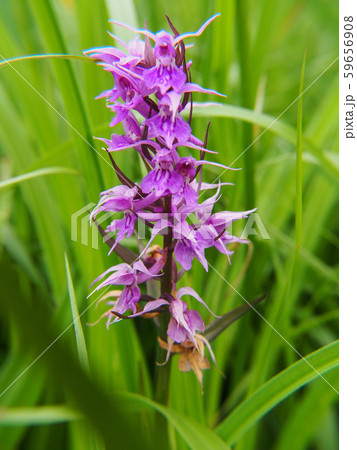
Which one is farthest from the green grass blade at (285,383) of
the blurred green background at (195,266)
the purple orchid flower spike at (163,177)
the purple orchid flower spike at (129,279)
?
the purple orchid flower spike at (163,177)

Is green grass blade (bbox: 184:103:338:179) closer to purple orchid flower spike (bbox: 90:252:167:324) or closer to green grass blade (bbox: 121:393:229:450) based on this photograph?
purple orchid flower spike (bbox: 90:252:167:324)

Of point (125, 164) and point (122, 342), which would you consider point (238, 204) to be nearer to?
point (125, 164)

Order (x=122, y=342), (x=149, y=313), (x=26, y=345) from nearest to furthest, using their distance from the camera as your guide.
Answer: (x=26, y=345) → (x=149, y=313) → (x=122, y=342)

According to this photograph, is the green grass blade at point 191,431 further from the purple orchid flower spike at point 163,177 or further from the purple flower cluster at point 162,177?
the purple orchid flower spike at point 163,177

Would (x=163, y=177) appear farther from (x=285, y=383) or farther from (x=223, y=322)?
(x=285, y=383)

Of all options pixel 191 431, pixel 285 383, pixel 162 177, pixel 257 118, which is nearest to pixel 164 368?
pixel 191 431

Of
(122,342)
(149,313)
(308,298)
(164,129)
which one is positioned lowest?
(308,298)
